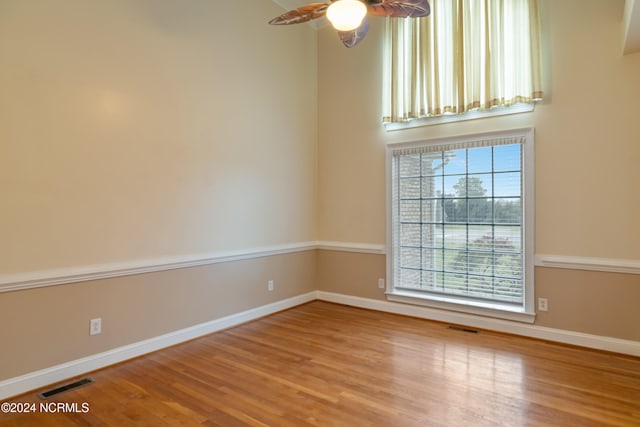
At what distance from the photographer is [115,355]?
300 centimetres

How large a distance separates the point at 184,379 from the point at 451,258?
9.87 feet

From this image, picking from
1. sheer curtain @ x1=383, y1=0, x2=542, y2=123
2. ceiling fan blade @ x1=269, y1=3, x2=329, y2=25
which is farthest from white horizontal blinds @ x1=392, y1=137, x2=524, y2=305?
ceiling fan blade @ x1=269, y1=3, x2=329, y2=25

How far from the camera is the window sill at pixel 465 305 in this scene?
368 cm

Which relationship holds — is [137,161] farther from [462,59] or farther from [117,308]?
[462,59]

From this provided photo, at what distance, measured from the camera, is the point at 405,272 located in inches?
177

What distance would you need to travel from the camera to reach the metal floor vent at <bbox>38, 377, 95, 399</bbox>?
250cm

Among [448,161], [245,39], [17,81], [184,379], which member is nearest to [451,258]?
[448,161]

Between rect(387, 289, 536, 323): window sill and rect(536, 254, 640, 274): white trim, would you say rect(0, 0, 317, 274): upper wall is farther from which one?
rect(536, 254, 640, 274): white trim

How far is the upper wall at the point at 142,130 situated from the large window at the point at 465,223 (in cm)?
144

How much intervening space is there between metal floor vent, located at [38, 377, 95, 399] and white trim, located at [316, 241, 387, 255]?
3.07 metres

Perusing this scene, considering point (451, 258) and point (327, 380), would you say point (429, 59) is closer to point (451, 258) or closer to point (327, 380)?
point (451, 258)

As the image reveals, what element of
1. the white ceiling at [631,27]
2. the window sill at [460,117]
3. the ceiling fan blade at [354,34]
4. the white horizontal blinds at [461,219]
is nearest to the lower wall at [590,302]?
the white horizontal blinds at [461,219]

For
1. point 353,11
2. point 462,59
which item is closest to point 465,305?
point 462,59

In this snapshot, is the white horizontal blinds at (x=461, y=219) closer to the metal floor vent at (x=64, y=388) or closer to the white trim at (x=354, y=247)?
the white trim at (x=354, y=247)
